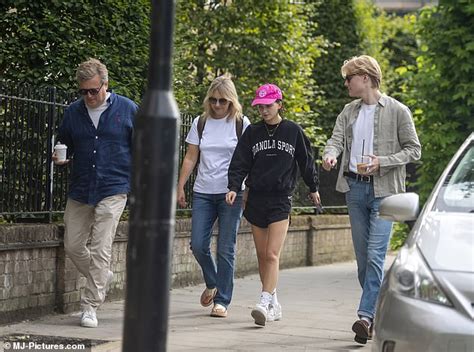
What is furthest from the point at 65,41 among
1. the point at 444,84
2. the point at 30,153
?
the point at 444,84

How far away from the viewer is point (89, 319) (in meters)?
8.88

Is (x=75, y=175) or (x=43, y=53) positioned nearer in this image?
(x=75, y=175)

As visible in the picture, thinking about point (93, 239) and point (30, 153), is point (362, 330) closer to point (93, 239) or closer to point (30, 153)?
point (93, 239)

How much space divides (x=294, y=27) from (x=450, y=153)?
3.37 meters

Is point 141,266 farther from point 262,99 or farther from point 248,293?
point 248,293

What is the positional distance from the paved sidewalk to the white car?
94.1 inches

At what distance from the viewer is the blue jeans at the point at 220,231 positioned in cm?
965

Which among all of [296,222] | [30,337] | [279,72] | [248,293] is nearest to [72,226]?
[30,337]

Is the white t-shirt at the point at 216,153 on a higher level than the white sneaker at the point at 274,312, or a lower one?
higher

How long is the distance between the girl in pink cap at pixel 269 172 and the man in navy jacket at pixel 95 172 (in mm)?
928

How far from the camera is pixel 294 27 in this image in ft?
60.4

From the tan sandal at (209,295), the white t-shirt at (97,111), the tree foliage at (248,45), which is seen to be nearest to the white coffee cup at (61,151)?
the white t-shirt at (97,111)

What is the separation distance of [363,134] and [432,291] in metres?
3.42

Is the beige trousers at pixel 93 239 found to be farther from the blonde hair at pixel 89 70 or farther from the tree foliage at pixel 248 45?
the tree foliage at pixel 248 45
